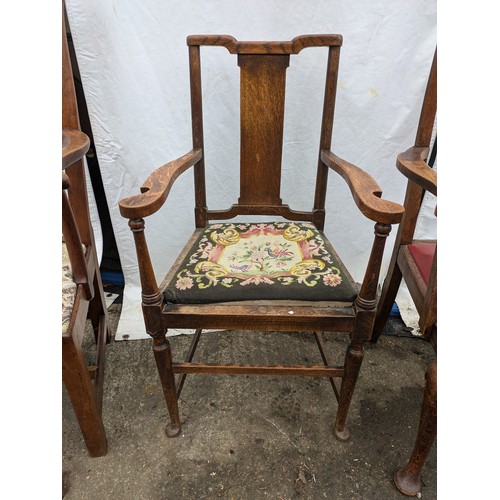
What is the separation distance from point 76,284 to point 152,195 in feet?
1.20

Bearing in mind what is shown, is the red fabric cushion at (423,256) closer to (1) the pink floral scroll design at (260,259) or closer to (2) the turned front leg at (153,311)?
(1) the pink floral scroll design at (260,259)

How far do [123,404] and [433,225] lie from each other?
5.14ft

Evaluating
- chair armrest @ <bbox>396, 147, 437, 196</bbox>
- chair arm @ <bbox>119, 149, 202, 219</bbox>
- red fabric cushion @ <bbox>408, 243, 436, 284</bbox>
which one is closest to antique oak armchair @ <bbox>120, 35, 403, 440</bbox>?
chair arm @ <bbox>119, 149, 202, 219</bbox>

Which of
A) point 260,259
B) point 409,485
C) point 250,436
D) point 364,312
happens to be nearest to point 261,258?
point 260,259

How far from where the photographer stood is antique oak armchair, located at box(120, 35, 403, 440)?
0.93m

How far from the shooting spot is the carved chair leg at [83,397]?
0.94m

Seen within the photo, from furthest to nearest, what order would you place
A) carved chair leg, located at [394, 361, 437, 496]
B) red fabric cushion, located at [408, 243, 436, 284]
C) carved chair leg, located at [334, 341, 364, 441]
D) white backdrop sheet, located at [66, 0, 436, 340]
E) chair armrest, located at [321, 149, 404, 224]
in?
white backdrop sheet, located at [66, 0, 436, 340] < red fabric cushion, located at [408, 243, 436, 284] < carved chair leg, located at [334, 341, 364, 441] < carved chair leg, located at [394, 361, 437, 496] < chair armrest, located at [321, 149, 404, 224]

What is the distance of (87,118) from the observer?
5.42ft

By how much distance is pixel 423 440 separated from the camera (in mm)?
963

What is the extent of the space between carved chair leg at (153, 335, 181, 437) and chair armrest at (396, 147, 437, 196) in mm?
808

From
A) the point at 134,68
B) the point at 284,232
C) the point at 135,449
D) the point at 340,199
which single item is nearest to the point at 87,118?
the point at 134,68

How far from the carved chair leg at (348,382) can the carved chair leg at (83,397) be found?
28.4 inches

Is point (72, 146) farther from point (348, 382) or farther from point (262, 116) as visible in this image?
point (348, 382)

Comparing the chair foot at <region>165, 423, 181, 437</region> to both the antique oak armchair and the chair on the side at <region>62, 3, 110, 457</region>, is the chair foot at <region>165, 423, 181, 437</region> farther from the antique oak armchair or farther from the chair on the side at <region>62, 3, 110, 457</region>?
the chair on the side at <region>62, 3, 110, 457</region>
